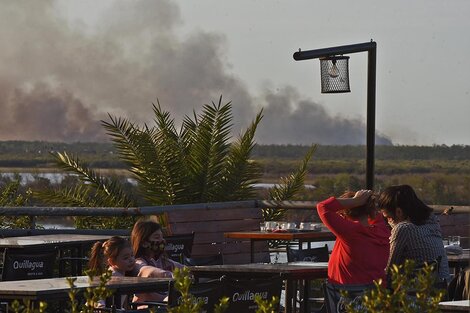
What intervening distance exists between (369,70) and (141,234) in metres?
3.93

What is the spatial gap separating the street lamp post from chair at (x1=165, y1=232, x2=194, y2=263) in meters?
2.11

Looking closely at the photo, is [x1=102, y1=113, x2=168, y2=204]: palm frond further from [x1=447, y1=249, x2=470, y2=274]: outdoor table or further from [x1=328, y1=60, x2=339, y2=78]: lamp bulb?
[x1=447, y1=249, x2=470, y2=274]: outdoor table

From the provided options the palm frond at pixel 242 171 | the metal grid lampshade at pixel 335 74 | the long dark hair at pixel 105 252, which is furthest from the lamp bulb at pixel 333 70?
the palm frond at pixel 242 171

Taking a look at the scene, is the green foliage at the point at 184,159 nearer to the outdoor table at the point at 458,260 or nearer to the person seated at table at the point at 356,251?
the outdoor table at the point at 458,260

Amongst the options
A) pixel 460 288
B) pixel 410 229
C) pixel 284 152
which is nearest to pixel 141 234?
pixel 410 229

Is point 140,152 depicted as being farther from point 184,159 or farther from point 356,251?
point 356,251

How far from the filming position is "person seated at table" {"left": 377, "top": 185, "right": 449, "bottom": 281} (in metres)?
7.71

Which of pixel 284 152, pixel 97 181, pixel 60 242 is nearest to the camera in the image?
pixel 60 242

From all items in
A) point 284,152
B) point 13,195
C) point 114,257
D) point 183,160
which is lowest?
point 114,257

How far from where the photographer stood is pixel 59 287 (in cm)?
602

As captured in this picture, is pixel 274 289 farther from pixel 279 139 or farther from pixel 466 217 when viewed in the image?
pixel 279 139

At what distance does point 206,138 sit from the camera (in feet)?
59.7

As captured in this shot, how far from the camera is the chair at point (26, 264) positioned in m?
7.59

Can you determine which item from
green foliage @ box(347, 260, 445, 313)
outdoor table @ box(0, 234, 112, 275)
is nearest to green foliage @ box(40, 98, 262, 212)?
outdoor table @ box(0, 234, 112, 275)
